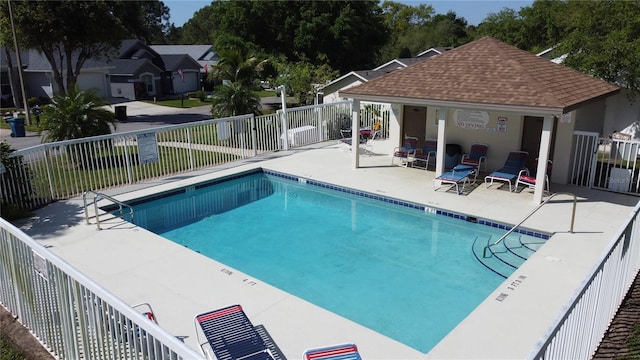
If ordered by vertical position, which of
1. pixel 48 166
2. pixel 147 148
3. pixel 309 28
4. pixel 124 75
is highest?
pixel 309 28

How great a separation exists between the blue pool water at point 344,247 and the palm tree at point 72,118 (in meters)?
3.90

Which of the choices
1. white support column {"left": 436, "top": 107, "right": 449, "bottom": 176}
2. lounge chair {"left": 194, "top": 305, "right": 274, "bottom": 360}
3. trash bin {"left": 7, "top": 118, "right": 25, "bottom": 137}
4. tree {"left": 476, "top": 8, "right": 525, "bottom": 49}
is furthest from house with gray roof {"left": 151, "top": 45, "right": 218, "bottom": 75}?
lounge chair {"left": 194, "top": 305, "right": 274, "bottom": 360}

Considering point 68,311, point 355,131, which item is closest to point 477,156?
point 355,131

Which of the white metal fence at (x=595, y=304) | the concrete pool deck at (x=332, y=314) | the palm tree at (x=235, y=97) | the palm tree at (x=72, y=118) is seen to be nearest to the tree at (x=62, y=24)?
the palm tree at (x=235, y=97)

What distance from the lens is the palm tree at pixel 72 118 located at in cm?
1431

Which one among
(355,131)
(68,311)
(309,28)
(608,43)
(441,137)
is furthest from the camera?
(309,28)

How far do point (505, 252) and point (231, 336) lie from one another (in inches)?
240

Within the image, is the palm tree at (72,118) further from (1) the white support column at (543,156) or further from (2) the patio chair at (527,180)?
(1) the white support column at (543,156)

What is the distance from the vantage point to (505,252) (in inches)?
376

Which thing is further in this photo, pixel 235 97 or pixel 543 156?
pixel 235 97

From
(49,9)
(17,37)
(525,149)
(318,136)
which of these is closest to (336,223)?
(525,149)

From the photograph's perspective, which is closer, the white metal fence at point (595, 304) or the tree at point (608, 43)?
the white metal fence at point (595, 304)

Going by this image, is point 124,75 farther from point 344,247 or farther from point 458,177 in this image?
point 344,247

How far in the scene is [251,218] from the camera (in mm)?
12008
